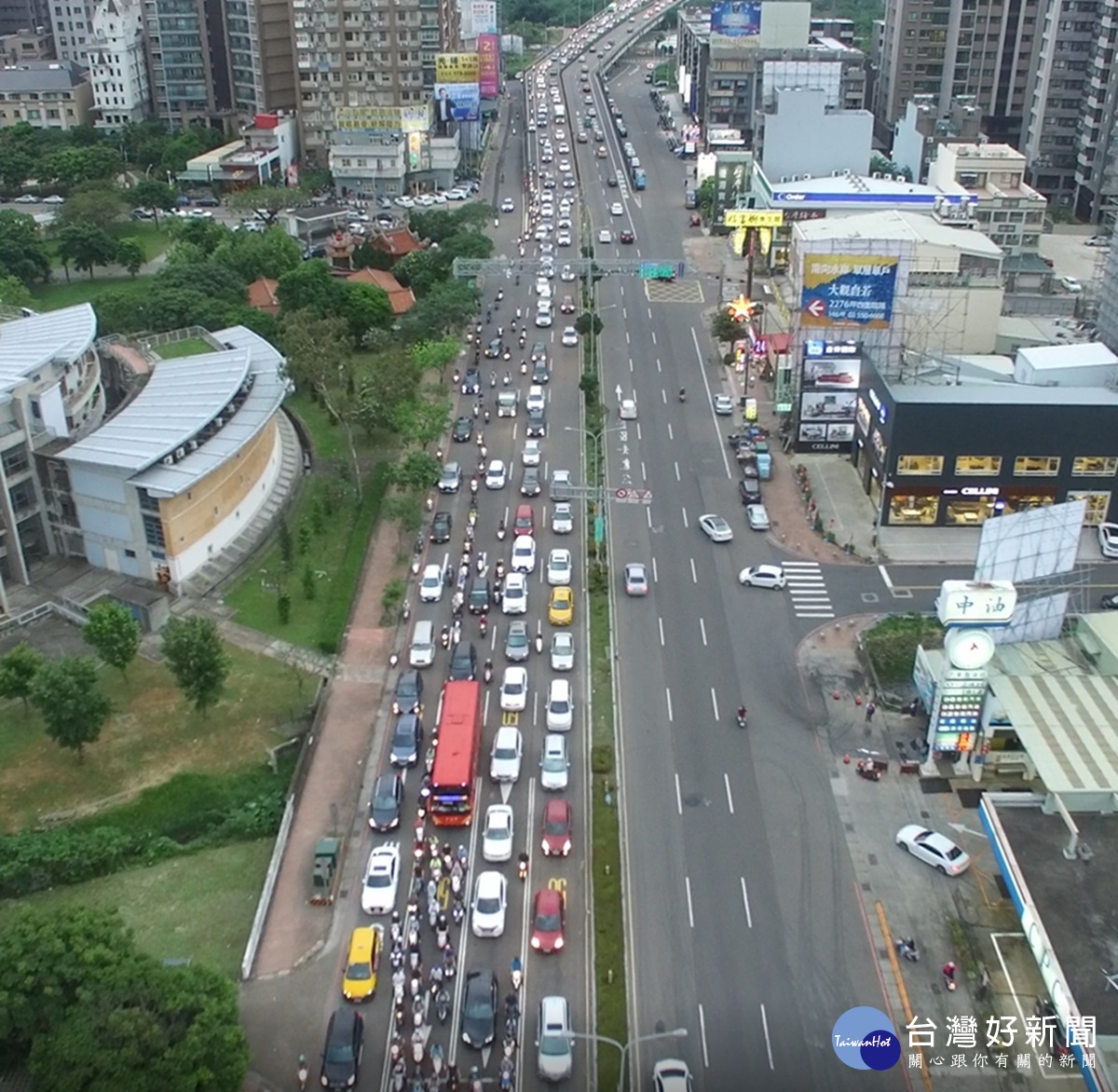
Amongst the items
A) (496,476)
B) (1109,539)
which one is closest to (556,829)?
(496,476)

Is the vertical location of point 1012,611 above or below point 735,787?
above

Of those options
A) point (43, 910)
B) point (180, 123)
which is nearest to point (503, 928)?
point (43, 910)

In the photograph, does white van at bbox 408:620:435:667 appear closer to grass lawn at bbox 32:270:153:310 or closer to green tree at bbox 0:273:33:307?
green tree at bbox 0:273:33:307

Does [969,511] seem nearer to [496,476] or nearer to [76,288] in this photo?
[496,476]

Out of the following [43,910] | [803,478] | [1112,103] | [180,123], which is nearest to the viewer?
[43,910]

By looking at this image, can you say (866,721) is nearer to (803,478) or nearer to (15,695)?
(803,478)

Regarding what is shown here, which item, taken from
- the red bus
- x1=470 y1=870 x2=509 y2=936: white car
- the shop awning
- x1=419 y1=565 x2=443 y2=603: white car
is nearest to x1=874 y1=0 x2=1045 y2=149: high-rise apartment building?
x1=419 y1=565 x2=443 y2=603: white car

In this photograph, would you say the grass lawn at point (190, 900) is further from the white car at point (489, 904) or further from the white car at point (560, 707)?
the white car at point (560, 707)
